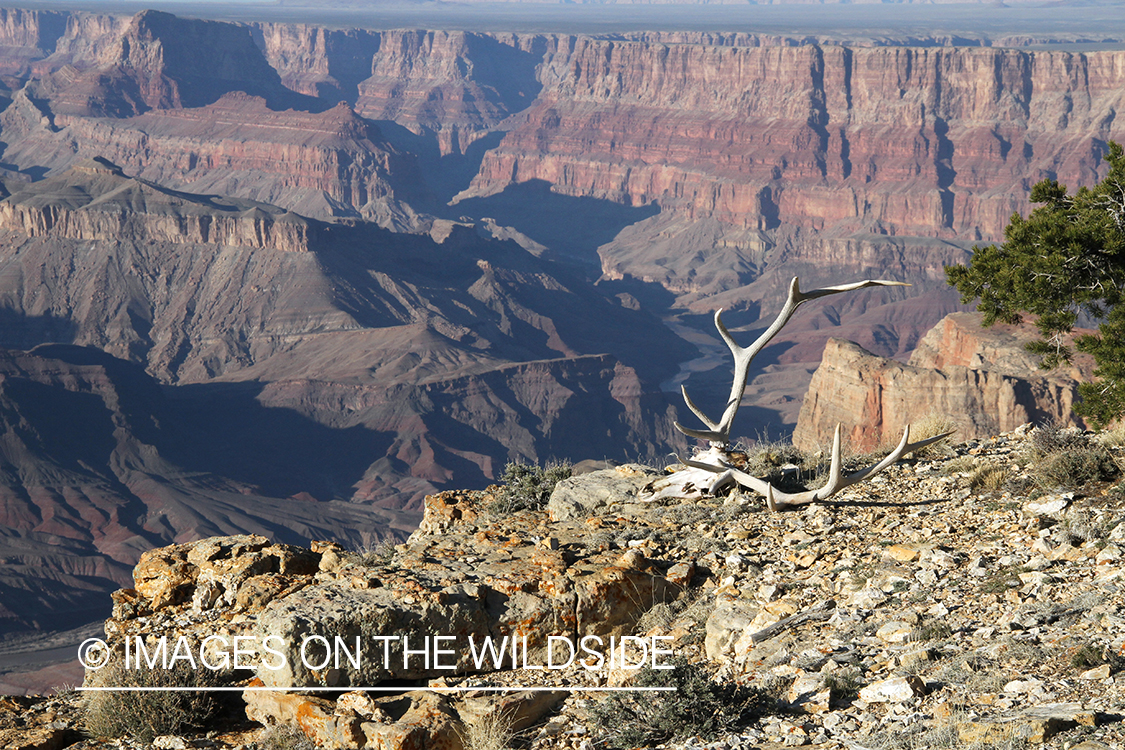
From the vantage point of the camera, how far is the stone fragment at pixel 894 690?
331 inches

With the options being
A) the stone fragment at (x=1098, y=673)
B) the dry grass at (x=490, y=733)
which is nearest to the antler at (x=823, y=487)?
the stone fragment at (x=1098, y=673)

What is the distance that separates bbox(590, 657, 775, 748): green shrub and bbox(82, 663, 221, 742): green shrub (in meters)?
3.53

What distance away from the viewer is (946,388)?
56844 mm

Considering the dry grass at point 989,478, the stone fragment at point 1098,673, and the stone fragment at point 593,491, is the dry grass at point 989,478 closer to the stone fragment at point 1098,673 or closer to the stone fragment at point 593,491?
the stone fragment at point 593,491

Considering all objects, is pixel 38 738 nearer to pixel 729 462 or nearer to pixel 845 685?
pixel 845 685

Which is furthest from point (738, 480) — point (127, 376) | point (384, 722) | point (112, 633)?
point (127, 376)

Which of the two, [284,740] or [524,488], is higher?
[524,488]

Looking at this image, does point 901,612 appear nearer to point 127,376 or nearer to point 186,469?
point 186,469

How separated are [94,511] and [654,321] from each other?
114344mm

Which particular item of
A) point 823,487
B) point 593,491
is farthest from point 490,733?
point 593,491

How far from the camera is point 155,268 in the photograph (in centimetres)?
16675

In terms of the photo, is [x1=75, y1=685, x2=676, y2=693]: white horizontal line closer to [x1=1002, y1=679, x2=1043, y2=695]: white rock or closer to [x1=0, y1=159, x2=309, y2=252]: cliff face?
[x1=1002, y1=679, x2=1043, y2=695]: white rock

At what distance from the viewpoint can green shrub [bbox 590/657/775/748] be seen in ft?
28.3

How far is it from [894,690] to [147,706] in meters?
6.22
